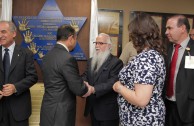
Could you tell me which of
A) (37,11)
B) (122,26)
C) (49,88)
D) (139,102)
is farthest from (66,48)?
(122,26)

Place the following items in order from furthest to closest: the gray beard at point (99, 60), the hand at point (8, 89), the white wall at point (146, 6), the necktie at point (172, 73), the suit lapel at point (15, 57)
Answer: the white wall at point (146, 6)
the gray beard at point (99, 60)
the suit lapel at point (15, 57)
the hand at point (8, 89)
the necktie at point (172, 73)

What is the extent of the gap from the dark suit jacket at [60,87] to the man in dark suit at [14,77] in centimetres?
32

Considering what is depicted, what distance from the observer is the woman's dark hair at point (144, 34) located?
1.58 meters

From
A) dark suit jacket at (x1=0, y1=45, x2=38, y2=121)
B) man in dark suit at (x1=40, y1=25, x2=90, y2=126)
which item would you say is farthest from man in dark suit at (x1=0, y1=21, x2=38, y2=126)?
man in dark suit at (x1=40, y1=25, x2=90, y2=126)

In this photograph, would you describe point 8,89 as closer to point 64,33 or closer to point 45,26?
point 64,33

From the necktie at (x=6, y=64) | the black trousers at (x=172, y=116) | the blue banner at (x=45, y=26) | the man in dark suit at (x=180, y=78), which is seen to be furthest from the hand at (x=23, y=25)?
the black trousers at (x=172, y=116)

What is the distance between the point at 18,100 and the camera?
2.35 metres

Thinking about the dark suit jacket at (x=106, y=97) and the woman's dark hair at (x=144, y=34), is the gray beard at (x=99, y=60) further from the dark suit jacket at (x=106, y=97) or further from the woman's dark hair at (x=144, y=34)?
the woman's dark hair at (x=144, y=34)

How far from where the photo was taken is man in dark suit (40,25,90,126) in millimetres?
2004

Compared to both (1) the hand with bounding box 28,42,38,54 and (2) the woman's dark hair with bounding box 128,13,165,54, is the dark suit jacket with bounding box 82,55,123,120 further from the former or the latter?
(1) the hand with bounding box 28,42,38,54

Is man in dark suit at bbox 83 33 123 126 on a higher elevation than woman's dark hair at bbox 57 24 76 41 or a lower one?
lower

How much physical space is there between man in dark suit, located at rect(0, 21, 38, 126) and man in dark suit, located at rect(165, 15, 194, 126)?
1.39m

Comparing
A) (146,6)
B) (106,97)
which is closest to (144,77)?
(106,97)

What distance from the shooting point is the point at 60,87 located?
2.05 m
